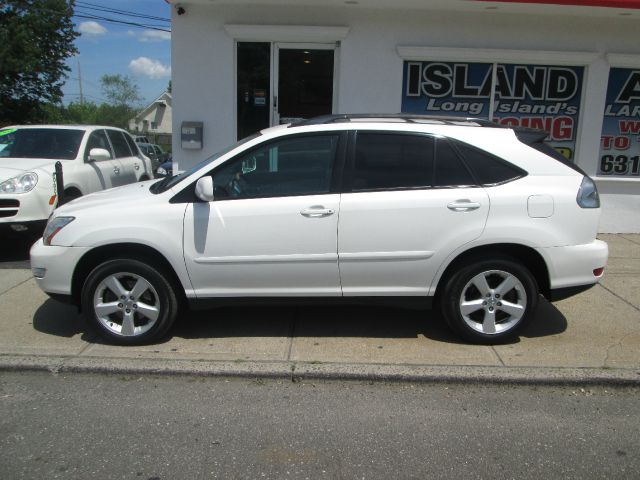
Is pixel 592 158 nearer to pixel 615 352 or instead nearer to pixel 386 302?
pixel 615 352

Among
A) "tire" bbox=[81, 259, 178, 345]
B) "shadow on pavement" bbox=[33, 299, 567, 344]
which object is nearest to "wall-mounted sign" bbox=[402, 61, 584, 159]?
"shadow on pavement" bbox=[33, 299, 567, 344]

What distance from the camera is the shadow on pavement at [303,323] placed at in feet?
15.8

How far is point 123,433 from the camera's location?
338 centimetres

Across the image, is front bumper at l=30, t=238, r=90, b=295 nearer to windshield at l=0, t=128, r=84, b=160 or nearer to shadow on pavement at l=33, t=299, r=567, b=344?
shadow on pavement at l=33, t=299, r=567, b=344

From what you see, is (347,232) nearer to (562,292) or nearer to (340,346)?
(340,346)

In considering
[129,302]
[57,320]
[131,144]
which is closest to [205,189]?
[129,302]

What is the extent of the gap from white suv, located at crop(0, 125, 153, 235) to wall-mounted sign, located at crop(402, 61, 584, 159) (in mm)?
4659

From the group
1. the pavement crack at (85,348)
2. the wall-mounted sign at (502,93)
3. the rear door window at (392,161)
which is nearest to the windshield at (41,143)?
the pavement crack at (85,348)

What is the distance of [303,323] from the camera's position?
5.04 m

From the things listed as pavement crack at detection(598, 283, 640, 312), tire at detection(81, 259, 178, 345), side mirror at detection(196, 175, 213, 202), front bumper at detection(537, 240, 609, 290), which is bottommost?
pavement crack at detection(598, 283, 640, 312)

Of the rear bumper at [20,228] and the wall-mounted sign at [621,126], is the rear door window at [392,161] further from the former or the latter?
the wall-mounted sign at [621,126]

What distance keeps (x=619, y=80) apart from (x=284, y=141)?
6774 mm

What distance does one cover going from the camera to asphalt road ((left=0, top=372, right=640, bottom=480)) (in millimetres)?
3051

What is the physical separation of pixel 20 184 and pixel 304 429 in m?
5.32
